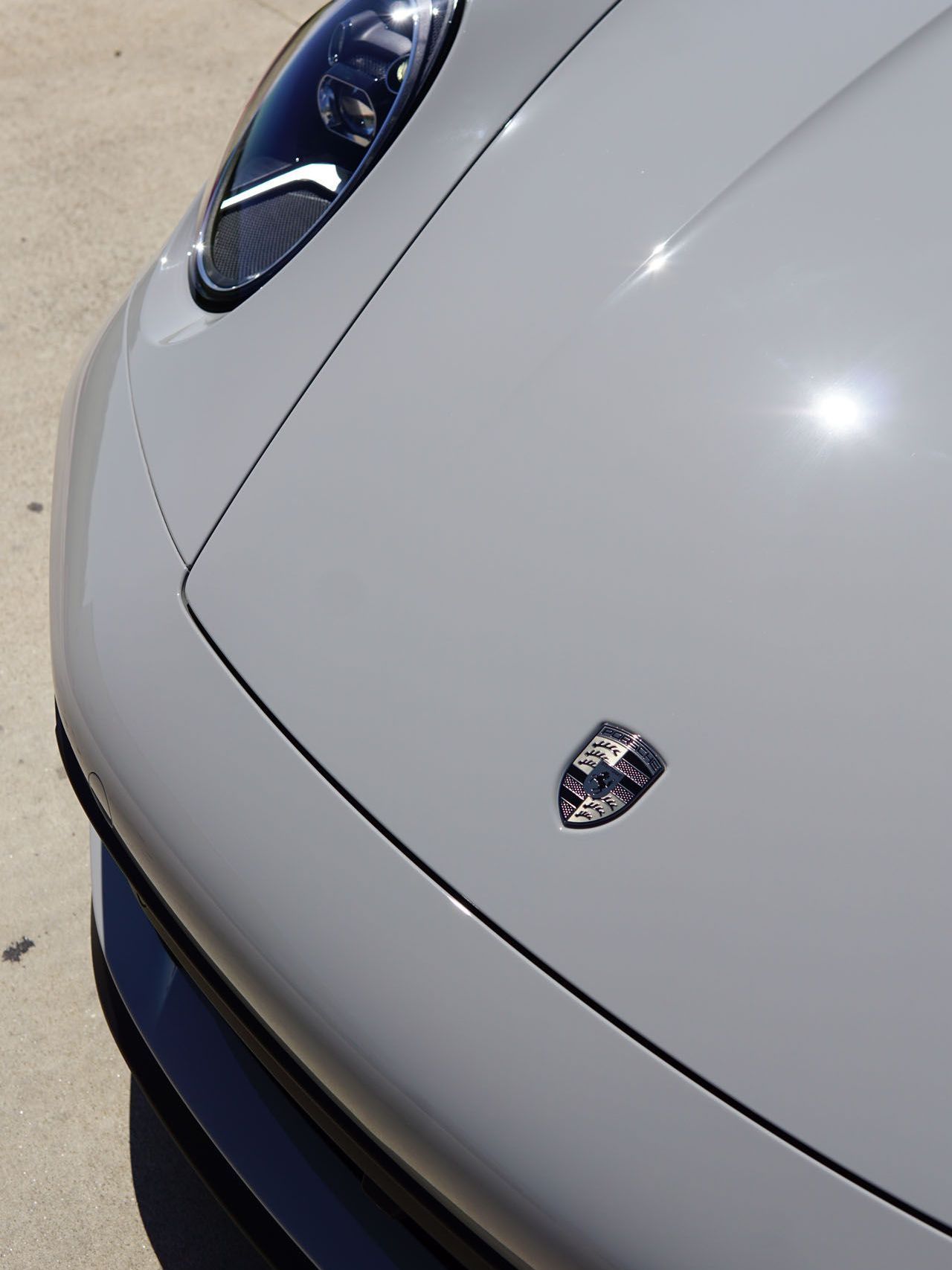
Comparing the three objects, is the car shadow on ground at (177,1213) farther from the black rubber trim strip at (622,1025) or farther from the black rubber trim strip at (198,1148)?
the black rubber trim strip at (622,1025)

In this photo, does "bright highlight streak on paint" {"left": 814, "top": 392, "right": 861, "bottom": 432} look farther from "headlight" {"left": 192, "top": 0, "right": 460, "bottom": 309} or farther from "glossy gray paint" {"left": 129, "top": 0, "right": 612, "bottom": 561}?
"headlight" {"left": 192, "top": 0, "right": 460, "bottom": 309}

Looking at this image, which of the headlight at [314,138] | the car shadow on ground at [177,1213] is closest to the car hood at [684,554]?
the headlight at [314,138]

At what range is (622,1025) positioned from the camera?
0.96 meters

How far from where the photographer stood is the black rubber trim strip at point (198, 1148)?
1.25 m

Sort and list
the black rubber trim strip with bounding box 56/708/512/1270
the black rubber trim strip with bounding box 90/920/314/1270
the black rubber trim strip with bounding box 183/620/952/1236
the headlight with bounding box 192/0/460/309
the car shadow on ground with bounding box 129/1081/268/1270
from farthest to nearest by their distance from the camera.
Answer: the car shadow on ground with bounding box 129/1081/268/1270
the headlight with bounding box 192/0/460/309
the black rubber trim strip with bounding box 90/920/314/1270
the black rubber trim strip with bounding box 56/708/512/1270
the black rubber trim strip with bounding box 183/620/952/1236

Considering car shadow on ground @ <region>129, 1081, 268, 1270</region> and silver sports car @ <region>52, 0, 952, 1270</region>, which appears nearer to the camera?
silver sports car @ <region>52, 0, 952, 1270</region>

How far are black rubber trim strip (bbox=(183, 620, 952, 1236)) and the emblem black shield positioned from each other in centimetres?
11

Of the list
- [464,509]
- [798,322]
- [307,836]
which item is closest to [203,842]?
[307,836]

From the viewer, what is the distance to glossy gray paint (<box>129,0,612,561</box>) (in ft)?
4.23

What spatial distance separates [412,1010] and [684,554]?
463 mm

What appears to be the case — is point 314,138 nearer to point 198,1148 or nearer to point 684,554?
point 684,554

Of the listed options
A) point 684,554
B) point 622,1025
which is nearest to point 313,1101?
point 622,1025

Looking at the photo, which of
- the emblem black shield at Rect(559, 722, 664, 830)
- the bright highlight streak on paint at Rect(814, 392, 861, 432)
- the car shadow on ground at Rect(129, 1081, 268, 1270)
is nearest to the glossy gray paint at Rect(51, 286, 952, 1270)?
the emblem black shield at Rect(559, 722, 664, 830)

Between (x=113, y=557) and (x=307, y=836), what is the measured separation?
0.41 meters
